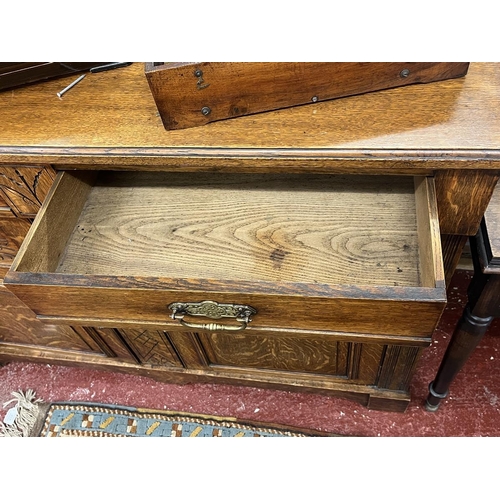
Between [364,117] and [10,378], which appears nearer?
[364,117]

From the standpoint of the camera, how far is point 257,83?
0.66 m

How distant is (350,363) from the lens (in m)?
0.90

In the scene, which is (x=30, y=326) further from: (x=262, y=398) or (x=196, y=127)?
(x=196, y=127)

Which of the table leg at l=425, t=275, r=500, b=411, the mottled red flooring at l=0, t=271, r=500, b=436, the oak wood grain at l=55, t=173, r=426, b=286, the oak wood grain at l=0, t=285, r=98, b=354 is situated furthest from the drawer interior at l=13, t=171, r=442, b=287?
the mottled red flooring at l=0, t=271, r=500, b=436

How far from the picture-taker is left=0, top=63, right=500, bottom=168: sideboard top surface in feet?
2.09

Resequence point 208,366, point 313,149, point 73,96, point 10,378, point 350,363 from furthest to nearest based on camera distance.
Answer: point 10,378 → point 208,366 → point 350,363 → point 73,96 → point 313,149

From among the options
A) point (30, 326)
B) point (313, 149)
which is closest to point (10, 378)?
point (30, 326)

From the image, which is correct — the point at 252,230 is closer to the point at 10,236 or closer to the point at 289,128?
the point at 289,128

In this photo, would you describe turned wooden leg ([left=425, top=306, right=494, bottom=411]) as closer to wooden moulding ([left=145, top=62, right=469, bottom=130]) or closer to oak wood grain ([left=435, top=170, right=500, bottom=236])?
oak wood grain ([left=435, top=170, right=500, bottom=236])

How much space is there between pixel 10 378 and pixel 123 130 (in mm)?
786

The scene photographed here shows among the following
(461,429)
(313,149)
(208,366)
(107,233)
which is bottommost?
(461,429)

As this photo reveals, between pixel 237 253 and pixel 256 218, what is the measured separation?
0.08 m

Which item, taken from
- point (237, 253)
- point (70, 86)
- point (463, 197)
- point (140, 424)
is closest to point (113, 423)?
point (140, 424)

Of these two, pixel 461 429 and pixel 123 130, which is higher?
pixel 123 130
